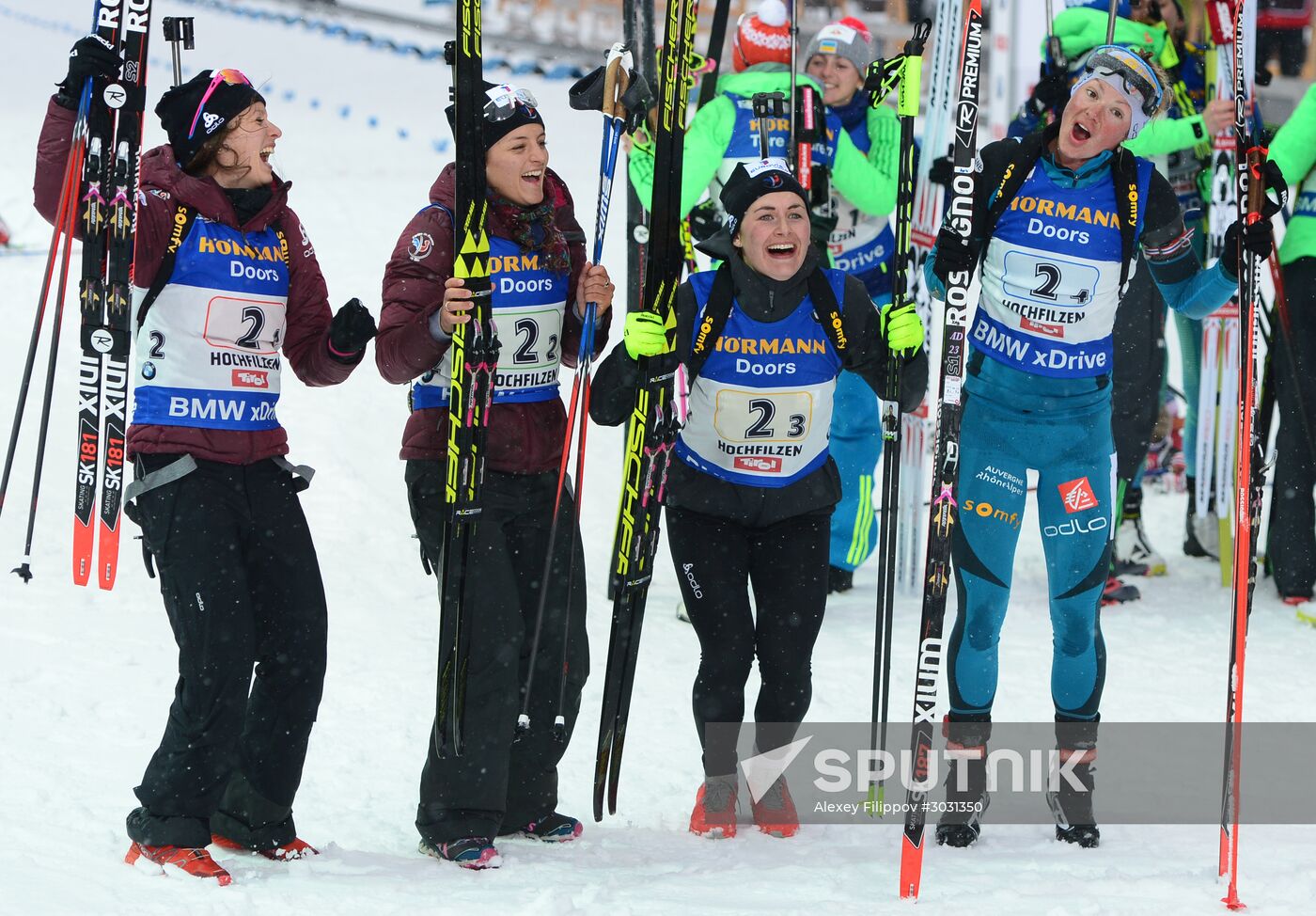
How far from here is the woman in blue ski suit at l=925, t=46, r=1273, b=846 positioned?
4.16 m

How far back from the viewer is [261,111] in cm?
383

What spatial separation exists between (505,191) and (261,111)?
2.08 ft

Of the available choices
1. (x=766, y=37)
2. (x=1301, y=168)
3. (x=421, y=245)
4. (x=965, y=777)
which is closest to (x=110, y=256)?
(x=421, y=245)

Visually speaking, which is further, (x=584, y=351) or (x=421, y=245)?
(x=584, y=351)

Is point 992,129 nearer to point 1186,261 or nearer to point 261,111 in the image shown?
point 1186,261

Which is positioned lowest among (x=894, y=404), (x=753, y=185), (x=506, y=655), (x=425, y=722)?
(x=425, y=722)

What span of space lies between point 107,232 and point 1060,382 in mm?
2482

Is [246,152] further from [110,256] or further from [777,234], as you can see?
[777,234]

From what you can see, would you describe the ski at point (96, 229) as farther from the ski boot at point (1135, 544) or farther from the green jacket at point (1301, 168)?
the ski boot at point (1135, 544)

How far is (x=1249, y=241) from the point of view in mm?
3951

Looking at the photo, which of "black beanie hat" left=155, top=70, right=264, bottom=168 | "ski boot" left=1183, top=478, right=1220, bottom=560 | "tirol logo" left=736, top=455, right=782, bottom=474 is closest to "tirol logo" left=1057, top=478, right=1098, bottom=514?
"tirol logo" left=736, top=455, right=782, bottom=474

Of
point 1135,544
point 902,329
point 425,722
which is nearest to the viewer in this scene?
point 902,329

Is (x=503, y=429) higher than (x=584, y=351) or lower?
lower

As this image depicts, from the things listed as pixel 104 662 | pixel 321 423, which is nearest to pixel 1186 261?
pixel 104 662
